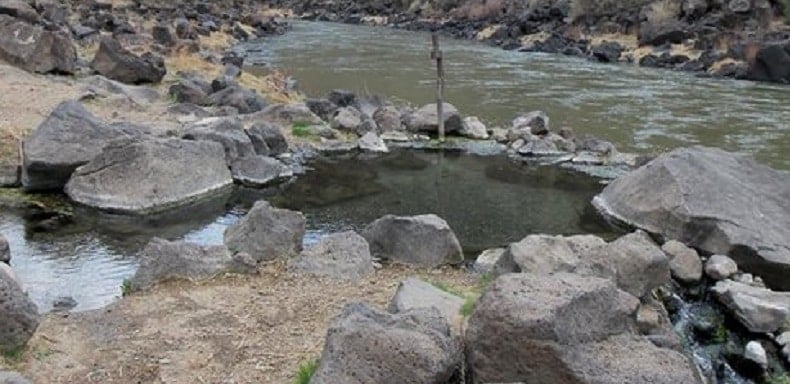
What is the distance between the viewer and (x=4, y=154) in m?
14.3

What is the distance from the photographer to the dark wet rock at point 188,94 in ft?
65.5

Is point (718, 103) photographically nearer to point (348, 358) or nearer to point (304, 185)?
point (304, 185)

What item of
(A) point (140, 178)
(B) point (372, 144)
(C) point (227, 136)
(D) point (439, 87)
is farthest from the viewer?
(D) point (439, 87)

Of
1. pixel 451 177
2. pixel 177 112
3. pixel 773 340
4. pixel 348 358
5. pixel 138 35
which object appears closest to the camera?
pixel 348 358

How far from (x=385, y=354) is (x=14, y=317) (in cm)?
305

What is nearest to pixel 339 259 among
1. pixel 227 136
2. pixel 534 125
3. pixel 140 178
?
pixel 140 178

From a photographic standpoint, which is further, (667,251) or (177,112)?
(177,112)

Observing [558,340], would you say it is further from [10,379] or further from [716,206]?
[716,206]

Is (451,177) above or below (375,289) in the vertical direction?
below

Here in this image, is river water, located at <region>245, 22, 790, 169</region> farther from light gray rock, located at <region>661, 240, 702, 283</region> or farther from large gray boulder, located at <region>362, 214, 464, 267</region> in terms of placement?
large gray boulder, located at <region>362, 214, 464, 267</region>

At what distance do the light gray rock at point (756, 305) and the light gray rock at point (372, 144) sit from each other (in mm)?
9074

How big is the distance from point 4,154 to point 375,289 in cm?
814

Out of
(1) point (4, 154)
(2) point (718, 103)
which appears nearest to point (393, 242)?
(1) point (4, 154)

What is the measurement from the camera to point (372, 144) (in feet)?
58.8
